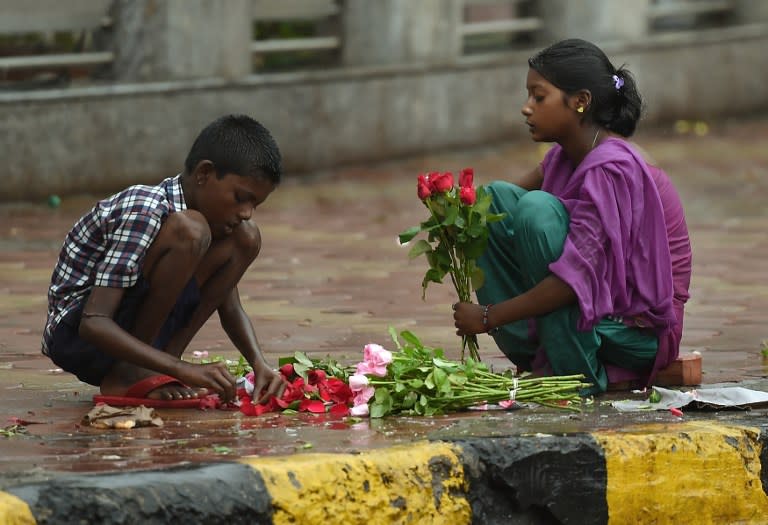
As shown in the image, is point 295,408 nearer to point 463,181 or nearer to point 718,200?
point 463,181

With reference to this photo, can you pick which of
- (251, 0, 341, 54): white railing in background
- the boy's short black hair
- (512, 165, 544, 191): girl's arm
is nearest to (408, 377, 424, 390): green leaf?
the boy's short black hair

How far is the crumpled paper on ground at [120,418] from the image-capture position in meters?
4.09

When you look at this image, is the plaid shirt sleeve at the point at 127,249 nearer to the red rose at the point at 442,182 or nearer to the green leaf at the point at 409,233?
the green leaf at the point at 409,233

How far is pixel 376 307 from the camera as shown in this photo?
6.36m

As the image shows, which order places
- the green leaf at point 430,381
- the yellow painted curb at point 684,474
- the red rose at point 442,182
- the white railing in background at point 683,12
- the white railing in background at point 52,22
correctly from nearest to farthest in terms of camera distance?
the yellow painted curb at point 684,474 < the green leaf at point 430,381 < the red rose at point 442,182 < the white railing in background at point 52,22 < the white railing in background at point 683,12

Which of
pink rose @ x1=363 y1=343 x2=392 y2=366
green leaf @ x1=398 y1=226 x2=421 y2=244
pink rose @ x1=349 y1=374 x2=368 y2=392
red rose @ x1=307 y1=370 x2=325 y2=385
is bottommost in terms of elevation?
red rose @ x1=307 y1=370 x2=325 y2=385

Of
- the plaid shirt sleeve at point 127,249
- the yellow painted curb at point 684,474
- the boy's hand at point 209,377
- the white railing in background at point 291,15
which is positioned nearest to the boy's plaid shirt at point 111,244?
the plaid shirt sleeve at point 127,249

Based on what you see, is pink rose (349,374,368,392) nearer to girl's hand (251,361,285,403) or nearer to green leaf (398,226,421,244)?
girl's hand (251,361,285,403)

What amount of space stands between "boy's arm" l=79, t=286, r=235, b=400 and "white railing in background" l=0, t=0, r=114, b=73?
5.17m

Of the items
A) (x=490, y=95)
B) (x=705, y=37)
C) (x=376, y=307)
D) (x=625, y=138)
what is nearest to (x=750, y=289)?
(x=376, y=307)

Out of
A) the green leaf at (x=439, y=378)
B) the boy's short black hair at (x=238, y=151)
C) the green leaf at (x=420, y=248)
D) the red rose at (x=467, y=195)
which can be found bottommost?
the green leaf at (x=439, y=378)

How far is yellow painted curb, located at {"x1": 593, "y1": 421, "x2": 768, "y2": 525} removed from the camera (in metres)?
4.07

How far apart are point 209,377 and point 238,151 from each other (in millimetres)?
673

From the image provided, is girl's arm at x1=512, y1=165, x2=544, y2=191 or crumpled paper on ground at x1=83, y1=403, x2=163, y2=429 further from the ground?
girl's arm at x1=512, y1=165, x2=544, y2=191
